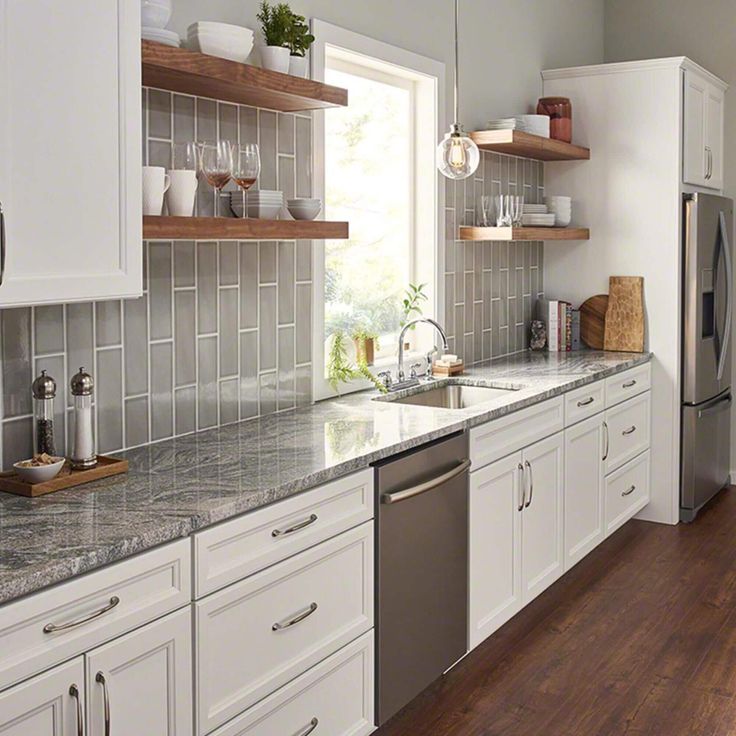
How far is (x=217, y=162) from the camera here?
8.69 ft

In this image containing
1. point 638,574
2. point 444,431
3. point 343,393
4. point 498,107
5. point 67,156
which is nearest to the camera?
point 67,156

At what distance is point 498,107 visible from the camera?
15.2 ft

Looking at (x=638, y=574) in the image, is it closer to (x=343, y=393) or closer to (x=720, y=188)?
(x=343, y=393)

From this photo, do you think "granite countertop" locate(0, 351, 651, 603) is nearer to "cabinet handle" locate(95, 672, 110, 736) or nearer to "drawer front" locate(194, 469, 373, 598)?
"drawer front" locate(194, 469, 373, 598)

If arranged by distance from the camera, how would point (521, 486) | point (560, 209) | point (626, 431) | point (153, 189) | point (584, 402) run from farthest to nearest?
point (560, 209)
point (626, 431)
point (584, 402)
point (521, 486)
point (153, 189)

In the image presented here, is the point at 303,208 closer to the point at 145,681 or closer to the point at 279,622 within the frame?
the point at 279,622

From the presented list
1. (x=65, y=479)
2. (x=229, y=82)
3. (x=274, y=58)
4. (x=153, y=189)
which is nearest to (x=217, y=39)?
(x=229, y=82)

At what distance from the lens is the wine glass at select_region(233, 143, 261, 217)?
2.68 metres

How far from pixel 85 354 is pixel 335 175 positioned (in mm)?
1489

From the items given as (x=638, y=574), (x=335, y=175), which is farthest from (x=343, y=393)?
(x=638, y=574)

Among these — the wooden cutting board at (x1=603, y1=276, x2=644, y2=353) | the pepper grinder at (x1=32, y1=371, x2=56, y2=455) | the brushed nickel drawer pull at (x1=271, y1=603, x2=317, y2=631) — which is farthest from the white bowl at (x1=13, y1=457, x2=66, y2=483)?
the wooden cutting board at (x1=603, y1=276, x2=644, y2=353)

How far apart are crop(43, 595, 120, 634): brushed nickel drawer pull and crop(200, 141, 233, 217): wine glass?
126 centimetres

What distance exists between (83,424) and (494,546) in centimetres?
157

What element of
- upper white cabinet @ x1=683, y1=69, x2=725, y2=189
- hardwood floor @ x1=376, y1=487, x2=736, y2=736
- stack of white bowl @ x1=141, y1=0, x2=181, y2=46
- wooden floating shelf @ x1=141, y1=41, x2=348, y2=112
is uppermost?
upper white cabinet @ x1=683, y1=69, x2=725, y2=189
